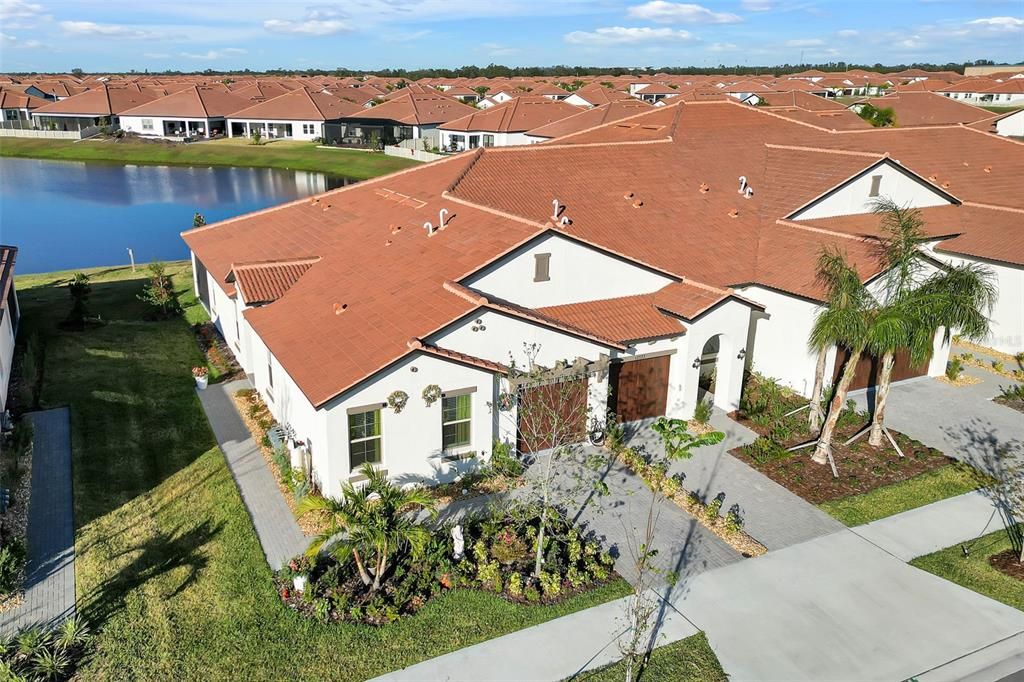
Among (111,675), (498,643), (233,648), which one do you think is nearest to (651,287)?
(498,643)

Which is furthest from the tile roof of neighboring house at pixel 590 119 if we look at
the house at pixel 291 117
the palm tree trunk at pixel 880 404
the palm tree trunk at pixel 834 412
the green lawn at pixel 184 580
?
the green lawn at pixel 184 580

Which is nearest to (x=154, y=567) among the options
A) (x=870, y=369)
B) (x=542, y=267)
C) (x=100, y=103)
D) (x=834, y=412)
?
(x=542, y=267)

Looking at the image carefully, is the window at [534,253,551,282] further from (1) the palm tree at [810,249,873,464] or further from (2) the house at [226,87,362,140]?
(2) the house at [226,87,362,140]

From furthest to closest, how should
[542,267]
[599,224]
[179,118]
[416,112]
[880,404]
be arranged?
[179,118] → [416,112] → [599,224] → [880,404] → [542,267]

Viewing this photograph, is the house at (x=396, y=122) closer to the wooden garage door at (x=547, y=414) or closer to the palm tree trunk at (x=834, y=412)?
the wooden garage door at (x=547, y=414)

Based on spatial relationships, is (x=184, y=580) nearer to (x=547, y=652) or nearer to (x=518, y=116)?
(x=547, y=652)

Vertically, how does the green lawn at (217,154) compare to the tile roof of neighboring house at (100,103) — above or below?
below
